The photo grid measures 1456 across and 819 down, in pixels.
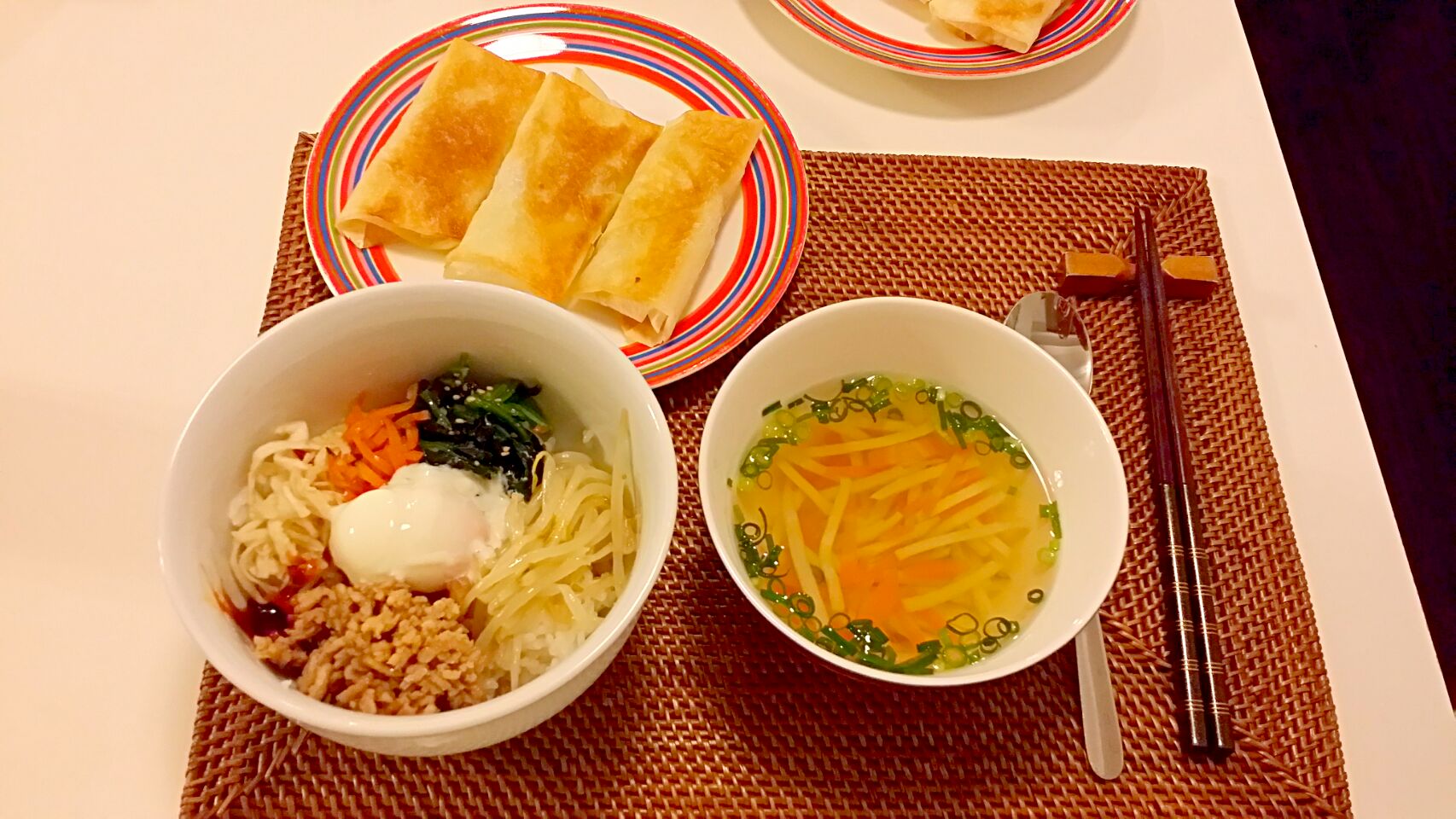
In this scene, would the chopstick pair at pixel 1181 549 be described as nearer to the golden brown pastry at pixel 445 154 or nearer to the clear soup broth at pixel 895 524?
the clear soup broth at pixel 895 524

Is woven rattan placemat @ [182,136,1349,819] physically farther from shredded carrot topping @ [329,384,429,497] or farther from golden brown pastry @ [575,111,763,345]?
shredded carrot topping @ [329,384,429,497]

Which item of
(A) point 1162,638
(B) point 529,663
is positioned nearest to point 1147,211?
(A) point 1162,638

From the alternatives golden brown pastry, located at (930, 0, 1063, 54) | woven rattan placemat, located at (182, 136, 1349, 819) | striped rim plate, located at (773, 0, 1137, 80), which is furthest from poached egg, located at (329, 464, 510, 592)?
golden brown pastry, located at (930, 0, 1063, 54)

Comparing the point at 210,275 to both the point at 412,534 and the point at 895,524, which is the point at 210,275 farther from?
the point at 895,524

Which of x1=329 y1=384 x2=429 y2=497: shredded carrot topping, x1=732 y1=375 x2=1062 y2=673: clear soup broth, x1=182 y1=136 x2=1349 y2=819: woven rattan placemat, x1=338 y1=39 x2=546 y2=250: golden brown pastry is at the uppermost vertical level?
x1=338 y1=39 x2=546 y2=250: golden brown pastry

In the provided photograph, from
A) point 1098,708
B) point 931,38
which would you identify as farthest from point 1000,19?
point 1098,708
